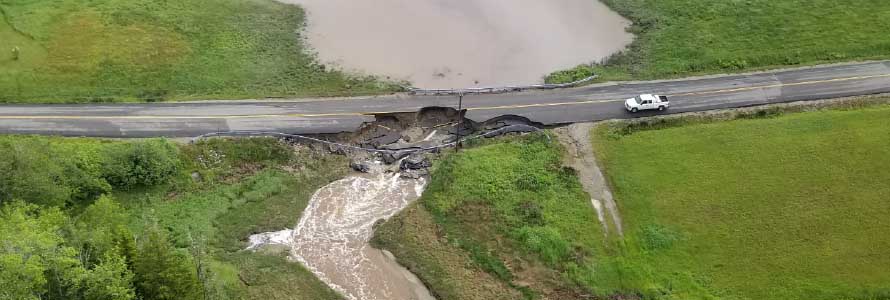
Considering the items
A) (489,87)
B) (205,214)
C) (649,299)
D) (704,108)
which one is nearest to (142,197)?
(205,214)

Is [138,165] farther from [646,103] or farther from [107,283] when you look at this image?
[646,103]

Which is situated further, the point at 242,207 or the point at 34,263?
the point at 242,207

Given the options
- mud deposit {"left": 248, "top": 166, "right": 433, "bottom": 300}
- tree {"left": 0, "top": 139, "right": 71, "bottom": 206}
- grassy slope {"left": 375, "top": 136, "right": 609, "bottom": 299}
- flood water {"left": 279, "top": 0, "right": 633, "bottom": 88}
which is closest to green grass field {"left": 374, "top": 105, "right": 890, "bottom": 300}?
grassy slope {"left": 375, "top": 136, "right": 609, "bottom": 299}

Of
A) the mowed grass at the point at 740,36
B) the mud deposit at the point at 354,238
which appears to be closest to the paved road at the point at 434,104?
the mowed grass at the point at 740,36

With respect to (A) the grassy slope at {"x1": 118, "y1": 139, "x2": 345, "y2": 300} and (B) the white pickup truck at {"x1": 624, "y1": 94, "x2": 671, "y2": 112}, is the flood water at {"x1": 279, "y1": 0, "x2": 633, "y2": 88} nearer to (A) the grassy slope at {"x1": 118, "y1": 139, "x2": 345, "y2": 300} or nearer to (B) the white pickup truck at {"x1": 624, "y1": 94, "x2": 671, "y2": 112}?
(B) the white pickup truck at {"x1": 624, "y1": 94, "x2": 671, "y2": 112}

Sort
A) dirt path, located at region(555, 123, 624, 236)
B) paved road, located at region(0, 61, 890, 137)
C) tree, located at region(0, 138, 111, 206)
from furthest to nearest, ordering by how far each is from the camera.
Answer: paved road, located at region(0, 61, 890, 137)
dirt path, located at region(555, 123, 624, 236)
tree, located at region(0, 138, 111, 206)

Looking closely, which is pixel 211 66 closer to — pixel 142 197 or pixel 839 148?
pixel 142 197

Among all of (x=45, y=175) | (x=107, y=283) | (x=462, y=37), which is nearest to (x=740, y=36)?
(x=462, y=37)
